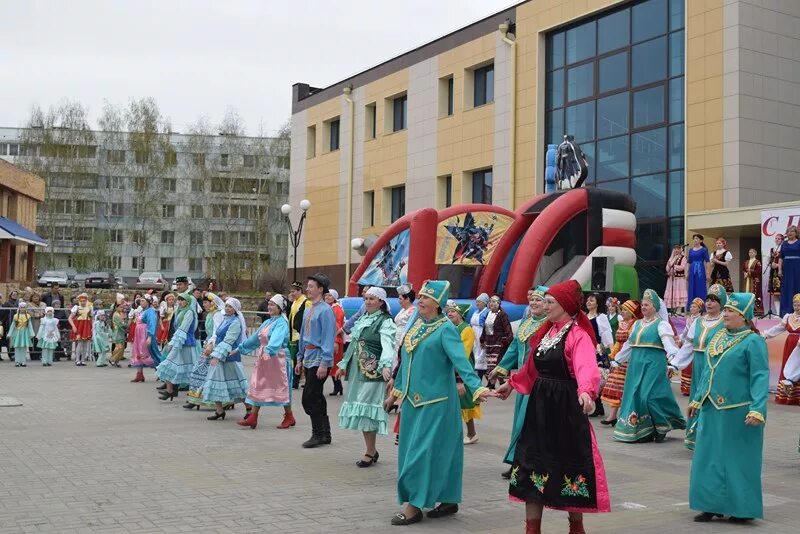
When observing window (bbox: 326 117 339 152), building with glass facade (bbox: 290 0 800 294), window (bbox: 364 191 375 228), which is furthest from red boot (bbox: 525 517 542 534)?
window (bbox: 326 117 339 152)

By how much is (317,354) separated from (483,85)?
973 inches

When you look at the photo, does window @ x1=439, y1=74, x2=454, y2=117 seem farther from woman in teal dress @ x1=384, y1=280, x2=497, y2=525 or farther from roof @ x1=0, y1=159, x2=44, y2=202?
woman in teal dress @ x1=384, y1=280, x2=497, y2=525

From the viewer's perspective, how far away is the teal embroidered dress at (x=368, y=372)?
9070mm

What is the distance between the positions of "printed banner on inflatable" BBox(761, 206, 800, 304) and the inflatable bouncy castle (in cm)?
282

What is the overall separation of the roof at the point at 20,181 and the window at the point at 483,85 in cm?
2103

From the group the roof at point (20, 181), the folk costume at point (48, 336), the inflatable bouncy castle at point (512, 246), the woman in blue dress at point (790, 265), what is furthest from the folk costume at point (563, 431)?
the roof at point (20, 181)

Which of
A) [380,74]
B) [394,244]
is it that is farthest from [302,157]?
[394,244]

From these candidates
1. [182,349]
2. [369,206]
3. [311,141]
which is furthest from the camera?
[311,141]

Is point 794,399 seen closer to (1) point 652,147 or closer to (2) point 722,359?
(2) point 722,359

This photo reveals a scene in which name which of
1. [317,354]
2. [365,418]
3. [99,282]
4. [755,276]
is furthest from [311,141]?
[365,418]

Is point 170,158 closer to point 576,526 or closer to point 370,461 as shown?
point 370,461

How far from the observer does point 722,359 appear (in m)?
7.62

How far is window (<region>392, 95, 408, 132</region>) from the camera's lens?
37.4 meters

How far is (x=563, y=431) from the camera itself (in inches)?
233
